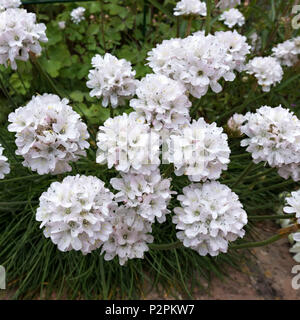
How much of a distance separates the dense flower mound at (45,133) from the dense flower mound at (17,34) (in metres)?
0.34

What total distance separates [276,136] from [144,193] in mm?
578

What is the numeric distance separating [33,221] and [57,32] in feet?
6.19

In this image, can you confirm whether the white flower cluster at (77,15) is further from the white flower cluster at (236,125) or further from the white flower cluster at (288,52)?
the white flower cluster at (236,125)

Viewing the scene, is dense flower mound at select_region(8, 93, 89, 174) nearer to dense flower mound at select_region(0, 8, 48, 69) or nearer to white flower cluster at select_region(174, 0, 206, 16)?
dense flower mound at select_region(0, 8, 48, 69)

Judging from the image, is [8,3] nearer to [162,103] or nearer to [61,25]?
[162,103]

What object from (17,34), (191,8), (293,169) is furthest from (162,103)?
(191,8)

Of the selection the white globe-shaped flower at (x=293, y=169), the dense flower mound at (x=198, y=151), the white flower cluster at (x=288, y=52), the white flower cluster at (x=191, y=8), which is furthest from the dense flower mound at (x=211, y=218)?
the white flower cluster at (x=288, y=52)

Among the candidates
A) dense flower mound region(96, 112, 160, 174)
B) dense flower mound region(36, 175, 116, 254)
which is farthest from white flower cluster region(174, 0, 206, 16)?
dense flower mound region(36, 175, 116, 254)

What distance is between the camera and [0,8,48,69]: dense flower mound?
1.48 metres

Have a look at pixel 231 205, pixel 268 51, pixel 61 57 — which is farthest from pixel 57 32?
pixel 231 205

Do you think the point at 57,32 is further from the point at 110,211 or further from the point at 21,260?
the point at 110,211

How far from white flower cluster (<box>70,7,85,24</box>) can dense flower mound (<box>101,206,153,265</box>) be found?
7.78ft

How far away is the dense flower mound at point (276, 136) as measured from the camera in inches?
53.4

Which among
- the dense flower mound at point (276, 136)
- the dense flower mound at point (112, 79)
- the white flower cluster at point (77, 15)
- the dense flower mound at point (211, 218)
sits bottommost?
the dense flower mound at point (211, 218)
